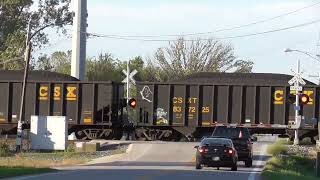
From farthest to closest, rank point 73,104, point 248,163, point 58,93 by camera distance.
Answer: point 58,93
point 73,104
point 248,163

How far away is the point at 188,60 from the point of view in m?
90.4

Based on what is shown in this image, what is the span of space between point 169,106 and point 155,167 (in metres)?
14.4

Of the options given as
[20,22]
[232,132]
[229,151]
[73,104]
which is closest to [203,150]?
[229,151]

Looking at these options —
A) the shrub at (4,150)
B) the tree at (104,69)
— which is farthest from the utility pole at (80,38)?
the tree at (104,69)

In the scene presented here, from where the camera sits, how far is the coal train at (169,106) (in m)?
42.2

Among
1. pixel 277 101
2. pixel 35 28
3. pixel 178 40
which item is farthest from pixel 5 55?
pixel 277 101

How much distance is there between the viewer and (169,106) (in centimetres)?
4266

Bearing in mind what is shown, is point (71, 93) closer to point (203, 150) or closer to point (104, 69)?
point (203, 150)

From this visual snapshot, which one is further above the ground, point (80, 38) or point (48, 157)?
point (80, 38)

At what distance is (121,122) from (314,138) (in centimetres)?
1107

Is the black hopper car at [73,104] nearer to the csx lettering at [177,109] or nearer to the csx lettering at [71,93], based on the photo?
the csx lettering at [71,93]

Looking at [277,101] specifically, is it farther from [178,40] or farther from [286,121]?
[178,40]

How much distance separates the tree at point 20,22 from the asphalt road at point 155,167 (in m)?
31.9

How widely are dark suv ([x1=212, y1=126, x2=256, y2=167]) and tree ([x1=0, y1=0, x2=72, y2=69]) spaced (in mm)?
36884
